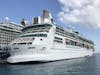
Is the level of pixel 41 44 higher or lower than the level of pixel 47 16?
lower

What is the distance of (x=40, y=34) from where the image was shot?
5662 cm

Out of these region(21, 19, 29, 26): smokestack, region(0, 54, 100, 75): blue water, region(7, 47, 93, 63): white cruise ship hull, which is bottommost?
region(0, 54, 100, 75): blue water

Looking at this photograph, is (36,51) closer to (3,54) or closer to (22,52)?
(22,52)

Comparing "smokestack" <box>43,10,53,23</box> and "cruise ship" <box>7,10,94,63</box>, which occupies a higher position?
"smokestack" <box>43,10,53,23</box>

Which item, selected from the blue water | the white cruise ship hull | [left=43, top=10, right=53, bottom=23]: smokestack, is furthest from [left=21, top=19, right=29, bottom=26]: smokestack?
the blue water

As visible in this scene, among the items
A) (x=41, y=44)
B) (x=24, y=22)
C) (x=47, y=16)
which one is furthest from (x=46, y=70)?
(x=24, y=22)

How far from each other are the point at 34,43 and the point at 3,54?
66.3 feet

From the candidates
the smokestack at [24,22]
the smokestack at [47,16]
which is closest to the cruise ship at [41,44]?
the smokestack at [47,16]

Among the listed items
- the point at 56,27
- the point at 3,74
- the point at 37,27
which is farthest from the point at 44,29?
the point at 3,74

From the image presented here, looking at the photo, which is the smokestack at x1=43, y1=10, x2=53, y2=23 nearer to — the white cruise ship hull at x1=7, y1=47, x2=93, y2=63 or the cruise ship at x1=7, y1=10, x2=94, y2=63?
the cruise ship at x1=7, y1=10, x2=94, y2=63

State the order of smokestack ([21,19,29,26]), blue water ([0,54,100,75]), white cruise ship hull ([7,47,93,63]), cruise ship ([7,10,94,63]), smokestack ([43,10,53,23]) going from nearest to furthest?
blue water ([0,54,100,75]) < white cruise ship hull ([7,47,93,63]) < cruise ship ([7,10,94,63]) < smokestack ([43,10,53,23]) < smokestack ([21,19,29,26])

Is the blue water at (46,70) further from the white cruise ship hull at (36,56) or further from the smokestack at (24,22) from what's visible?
the smokestack at (24,22)

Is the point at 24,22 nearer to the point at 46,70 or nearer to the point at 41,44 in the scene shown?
the point at 41,44

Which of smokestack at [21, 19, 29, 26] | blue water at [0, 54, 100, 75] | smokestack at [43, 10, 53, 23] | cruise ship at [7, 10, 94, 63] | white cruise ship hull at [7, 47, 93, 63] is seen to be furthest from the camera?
smokestack at [21, 19, 29, 26]
